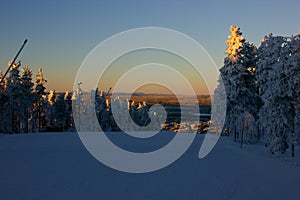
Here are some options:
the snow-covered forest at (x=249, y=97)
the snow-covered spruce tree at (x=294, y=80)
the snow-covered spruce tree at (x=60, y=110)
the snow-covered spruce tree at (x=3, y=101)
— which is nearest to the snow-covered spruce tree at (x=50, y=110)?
the snow-covered forest at (x=249, y=97)

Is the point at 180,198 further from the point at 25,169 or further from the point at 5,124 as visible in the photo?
the point at 5,124

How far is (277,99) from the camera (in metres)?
20.6

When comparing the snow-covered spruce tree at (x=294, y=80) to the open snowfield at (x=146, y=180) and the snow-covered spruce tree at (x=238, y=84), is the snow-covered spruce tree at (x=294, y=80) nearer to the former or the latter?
the open snowfield at (x=146, y=180)

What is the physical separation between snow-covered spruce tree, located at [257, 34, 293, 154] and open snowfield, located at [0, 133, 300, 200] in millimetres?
3238

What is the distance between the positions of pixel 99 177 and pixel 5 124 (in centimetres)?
4584

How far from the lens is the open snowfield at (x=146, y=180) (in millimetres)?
10273

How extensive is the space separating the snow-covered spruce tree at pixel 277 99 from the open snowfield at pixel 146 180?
3.24m

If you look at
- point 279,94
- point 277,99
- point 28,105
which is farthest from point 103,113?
point 279,94

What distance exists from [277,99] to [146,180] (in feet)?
46.3

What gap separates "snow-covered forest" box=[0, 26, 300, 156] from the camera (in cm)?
1997

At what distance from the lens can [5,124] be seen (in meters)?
50.1

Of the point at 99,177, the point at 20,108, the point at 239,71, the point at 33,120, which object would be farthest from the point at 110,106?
the point at 99,177

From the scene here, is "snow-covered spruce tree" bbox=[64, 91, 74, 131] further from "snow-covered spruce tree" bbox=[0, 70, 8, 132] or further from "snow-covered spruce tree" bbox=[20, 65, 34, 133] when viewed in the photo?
"snow-covered spruce tree" bbox=[0, 70, 8, 132]

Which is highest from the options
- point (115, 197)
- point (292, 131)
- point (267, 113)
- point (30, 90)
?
point (30, 90)
